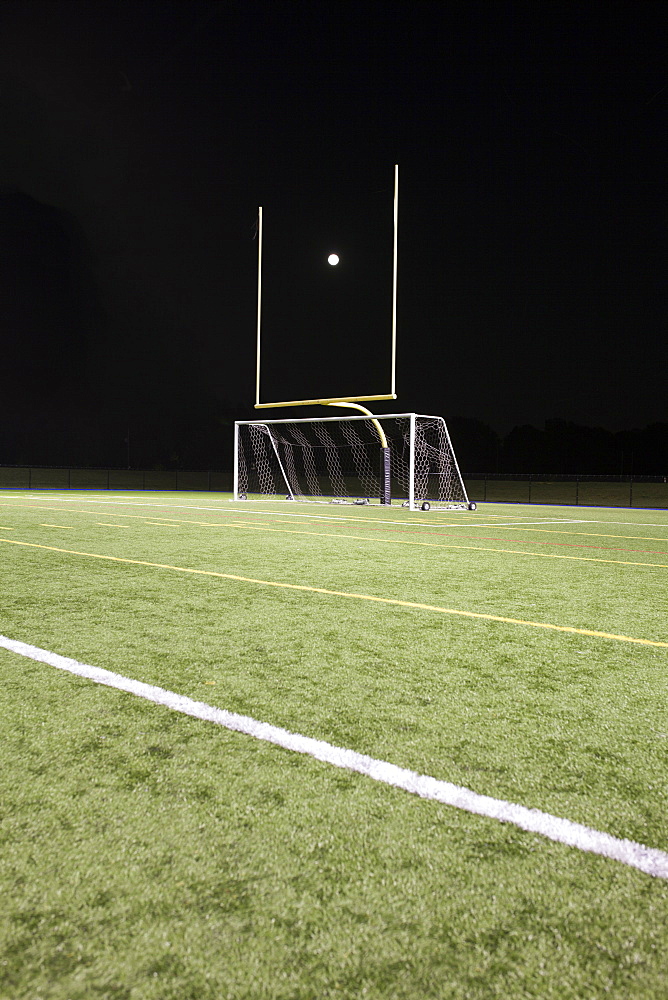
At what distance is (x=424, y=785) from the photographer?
2266 mm

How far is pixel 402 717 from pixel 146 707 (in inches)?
41.7

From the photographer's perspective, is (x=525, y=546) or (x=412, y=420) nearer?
(x=525, y=546)

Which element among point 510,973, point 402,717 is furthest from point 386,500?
point 510,973

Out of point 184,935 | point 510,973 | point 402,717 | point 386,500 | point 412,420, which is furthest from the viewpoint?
point 386,500

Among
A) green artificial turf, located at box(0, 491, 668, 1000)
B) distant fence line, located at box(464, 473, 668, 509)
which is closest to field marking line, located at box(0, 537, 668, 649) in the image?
green artificial turf, located at box(0, 491, 668, 1000)

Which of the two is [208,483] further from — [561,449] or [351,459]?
[561,449]

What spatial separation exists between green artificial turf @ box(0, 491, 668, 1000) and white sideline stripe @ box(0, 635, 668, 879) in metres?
0.05

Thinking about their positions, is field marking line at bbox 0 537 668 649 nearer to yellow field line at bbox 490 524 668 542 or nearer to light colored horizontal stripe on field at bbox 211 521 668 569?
light colored horizontal stripe on field at bbox 211 521 668 569

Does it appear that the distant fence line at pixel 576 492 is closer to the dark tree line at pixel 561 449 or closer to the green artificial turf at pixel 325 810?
the dark tree line at pixel 561 449

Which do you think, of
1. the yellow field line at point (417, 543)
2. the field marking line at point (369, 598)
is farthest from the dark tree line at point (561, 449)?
the field marking line at point (369, 598)

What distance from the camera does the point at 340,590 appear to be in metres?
6.13

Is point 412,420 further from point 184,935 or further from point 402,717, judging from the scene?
point 184,935

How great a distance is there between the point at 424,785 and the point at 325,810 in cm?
35

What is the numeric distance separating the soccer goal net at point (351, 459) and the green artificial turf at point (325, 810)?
1532 cm
